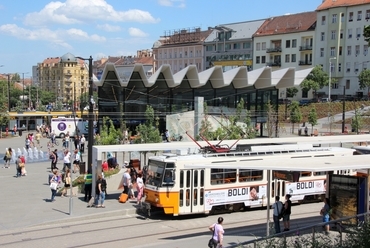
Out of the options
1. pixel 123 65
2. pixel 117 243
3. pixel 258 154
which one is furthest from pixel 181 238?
pixel 123 65

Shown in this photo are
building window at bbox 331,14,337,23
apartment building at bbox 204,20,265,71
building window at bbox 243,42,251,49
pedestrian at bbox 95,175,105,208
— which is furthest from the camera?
apartment building at bbox 204,20,265,71

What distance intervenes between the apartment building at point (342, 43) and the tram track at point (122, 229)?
64.9 meters

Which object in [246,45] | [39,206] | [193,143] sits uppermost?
[246,45]

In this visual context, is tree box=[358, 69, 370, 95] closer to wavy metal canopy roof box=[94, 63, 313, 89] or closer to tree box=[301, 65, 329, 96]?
tree box=[301, 65, 329, 96]

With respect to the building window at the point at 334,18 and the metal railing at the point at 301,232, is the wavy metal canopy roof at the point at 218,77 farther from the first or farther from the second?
the metal railing at the point at 301,232

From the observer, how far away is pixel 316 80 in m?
79.6

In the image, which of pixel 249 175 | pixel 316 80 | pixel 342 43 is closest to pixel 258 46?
pixel 342 43

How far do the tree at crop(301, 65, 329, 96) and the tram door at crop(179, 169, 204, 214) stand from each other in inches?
2385

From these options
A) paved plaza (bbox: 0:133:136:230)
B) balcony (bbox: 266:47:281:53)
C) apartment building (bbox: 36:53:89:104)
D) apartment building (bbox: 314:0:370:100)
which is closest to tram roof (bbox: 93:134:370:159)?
paved plaza (bbox: 0:133:136:230)

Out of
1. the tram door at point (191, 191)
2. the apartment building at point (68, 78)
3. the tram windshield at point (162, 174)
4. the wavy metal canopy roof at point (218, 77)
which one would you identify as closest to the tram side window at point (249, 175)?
the tram door at point (191, 191)

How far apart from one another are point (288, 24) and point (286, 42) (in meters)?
3.33

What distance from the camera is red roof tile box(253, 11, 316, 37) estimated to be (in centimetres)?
8856

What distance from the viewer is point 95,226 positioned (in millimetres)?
19734

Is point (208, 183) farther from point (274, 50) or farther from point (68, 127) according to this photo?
point (274, 50)
